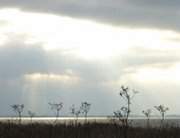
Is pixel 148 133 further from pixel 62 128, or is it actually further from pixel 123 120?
pixel 123 120

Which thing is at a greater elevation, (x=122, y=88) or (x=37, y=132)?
(x=122, y=88)

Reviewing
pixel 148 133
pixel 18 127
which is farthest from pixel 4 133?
pixel 148 133

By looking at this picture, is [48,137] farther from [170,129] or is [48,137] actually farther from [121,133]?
[170,129]

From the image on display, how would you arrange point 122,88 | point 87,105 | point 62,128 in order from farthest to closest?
point 87,105 → point 62,128 → point 122,88

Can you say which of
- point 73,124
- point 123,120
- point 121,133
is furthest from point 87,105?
point 123,120

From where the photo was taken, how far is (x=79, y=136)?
2152 cm

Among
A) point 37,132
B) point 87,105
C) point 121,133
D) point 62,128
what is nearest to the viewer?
point 121,133

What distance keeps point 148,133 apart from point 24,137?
236 inches

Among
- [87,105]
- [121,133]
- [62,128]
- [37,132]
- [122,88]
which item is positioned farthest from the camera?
[87,105]

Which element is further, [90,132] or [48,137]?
[90,132]

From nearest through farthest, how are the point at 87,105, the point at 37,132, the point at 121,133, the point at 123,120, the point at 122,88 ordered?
the point at 122,88, the point at 123,120, the point at 121,133, the point at 37,132, the point at 87,105

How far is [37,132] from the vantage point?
Result: 75.2 ft

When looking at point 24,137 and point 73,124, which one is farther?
point 73,124

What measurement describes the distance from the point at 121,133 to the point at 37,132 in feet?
13.0
